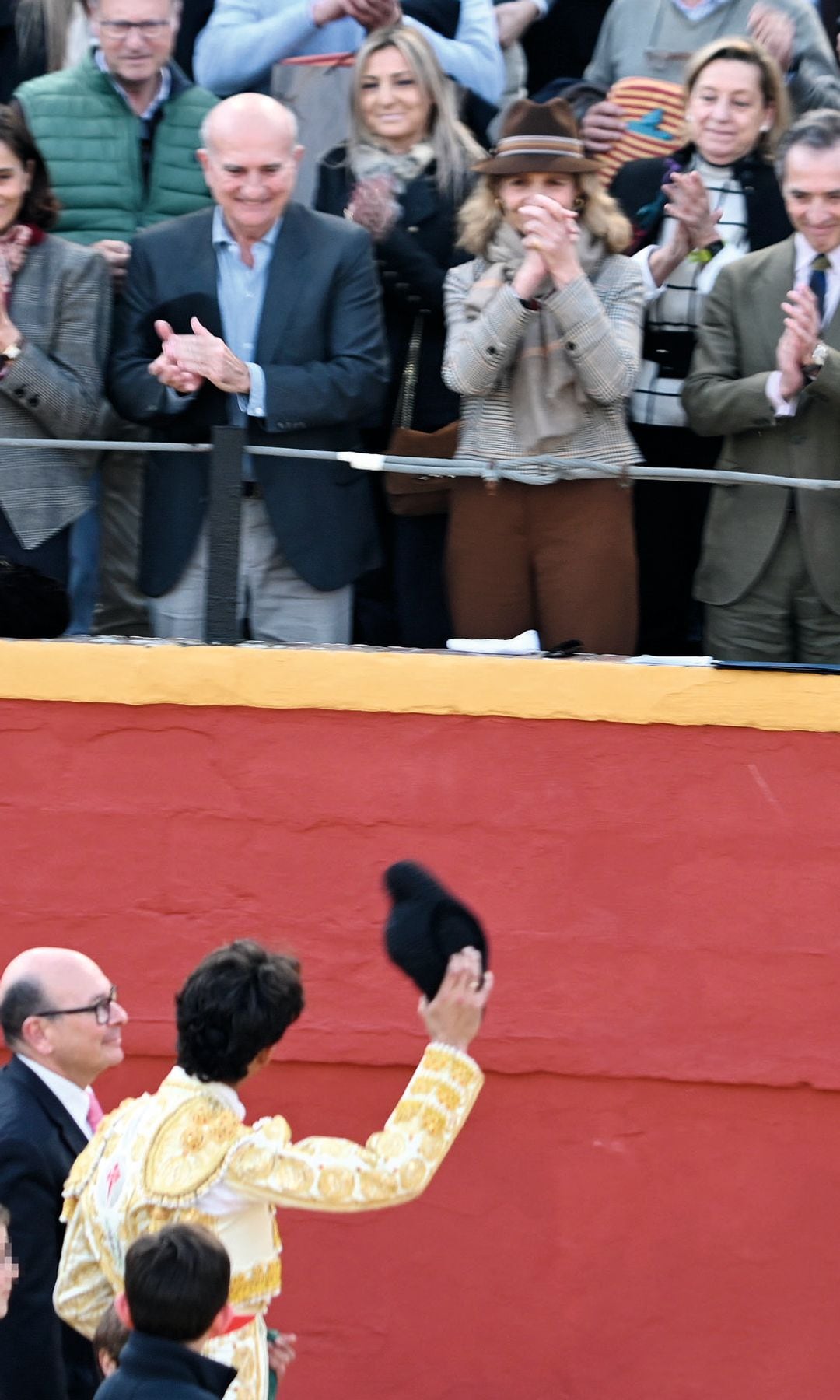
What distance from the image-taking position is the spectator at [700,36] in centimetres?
737

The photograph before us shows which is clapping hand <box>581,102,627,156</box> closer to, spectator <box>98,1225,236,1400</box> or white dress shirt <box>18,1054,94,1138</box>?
white dress shirt <box>18,1054,94,1138</box>

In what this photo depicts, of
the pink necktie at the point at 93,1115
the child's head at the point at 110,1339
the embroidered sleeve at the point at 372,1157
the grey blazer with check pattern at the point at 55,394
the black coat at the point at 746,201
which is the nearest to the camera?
the child's head at the point at 110,1339

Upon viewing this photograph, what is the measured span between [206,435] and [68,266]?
24.5 inches

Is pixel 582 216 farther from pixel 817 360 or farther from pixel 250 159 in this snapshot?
pixel 250 159

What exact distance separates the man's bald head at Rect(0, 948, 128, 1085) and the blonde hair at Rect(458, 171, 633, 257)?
2607 mm

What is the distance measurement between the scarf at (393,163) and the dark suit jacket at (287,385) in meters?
0.38

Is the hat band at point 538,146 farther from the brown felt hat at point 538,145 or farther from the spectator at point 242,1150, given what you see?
the spectator at point 242,1150

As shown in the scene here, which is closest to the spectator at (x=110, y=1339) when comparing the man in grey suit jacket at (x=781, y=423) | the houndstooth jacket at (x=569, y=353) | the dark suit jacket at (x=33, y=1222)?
the dark suit jacket at (x=33, y=1222)

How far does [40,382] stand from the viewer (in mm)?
6188

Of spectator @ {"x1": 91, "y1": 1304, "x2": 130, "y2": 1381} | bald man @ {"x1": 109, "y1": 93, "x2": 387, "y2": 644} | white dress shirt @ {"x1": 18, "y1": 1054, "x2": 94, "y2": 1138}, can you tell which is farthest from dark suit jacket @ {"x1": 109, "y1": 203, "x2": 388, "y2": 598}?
spectator @ {"x1": 91, "y1": 1304, "x2": 130, "y2": 1381}

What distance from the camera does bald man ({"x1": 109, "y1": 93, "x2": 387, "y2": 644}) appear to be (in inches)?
244

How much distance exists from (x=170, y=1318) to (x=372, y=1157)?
55 centimetres

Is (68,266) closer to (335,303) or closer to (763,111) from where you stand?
(335,303)

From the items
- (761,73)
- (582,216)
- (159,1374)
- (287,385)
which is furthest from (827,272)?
(159,1374)
